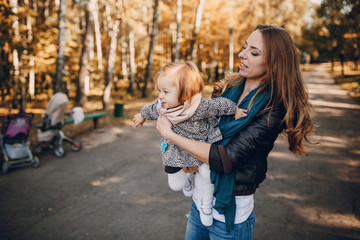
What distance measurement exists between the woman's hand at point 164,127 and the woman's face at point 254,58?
59 centimetres

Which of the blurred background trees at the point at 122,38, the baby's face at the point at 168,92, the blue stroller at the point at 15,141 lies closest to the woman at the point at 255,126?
the baby's face at the point at 168,92

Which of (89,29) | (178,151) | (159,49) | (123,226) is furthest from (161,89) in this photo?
(159,49)

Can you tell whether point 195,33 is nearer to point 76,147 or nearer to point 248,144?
point 76,147

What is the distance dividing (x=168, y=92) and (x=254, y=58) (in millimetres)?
580

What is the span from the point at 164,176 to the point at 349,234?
3414 mm

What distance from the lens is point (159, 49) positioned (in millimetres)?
24781

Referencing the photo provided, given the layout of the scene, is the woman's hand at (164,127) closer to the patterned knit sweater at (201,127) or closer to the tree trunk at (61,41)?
the patterned knit sweater at (201,127)

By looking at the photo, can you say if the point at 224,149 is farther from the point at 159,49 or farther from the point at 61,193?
the point at 159,49

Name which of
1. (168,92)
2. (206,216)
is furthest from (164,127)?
(206,216)

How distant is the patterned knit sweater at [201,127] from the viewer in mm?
1633

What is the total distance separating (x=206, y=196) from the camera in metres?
1.73

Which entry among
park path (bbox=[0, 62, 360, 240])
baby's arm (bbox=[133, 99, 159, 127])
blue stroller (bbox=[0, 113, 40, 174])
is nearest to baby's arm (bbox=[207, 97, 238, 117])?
baby's arm (bbox=[133, 99, 159, 127])

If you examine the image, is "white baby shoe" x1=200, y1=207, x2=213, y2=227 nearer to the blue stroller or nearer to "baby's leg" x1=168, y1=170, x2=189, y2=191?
"baby's leg" x1=168, y1=170, x2=189, y2=191

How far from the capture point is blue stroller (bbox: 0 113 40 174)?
5.68m
